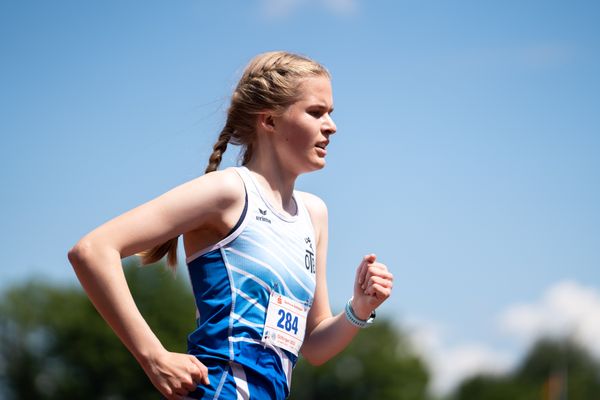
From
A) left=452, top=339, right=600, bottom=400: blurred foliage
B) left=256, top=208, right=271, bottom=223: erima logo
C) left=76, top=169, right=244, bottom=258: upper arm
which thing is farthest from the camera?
left=452, top=339, right=600, bottom=400: blurred foliage

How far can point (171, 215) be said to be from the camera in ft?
13.8

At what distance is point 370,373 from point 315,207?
201ft

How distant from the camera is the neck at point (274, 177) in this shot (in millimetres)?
4684

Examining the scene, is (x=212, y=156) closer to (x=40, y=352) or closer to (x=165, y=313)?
(x=165, y=313)

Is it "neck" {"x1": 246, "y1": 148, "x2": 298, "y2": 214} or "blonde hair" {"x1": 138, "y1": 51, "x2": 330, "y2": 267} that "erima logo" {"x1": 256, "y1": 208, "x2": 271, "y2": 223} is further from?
"blonde hair" {"x1": 138, "y1": 51, "x2": 330, "y2": 267}

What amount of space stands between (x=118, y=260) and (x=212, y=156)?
103 centimetres

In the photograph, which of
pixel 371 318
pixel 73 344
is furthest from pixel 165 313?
pixel 371 318

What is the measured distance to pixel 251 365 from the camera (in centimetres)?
420

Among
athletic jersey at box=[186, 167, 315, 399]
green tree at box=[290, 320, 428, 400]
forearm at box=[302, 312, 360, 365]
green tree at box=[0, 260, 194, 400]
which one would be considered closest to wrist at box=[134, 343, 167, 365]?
athletic jersey at box=[186, 167, 315, 399]

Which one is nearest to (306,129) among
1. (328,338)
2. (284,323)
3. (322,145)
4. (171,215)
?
(322,145)

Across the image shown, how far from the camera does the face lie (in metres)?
4.65

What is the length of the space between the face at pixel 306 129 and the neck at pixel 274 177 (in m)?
0.05

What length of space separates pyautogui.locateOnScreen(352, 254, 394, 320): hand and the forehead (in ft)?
2.66

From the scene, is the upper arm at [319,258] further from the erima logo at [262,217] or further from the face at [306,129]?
the erima logo at [262,217]
